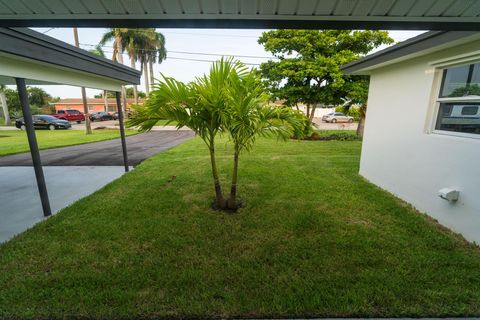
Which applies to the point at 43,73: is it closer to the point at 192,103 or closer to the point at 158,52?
the point at 192,103

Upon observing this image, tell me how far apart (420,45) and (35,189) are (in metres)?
7.60

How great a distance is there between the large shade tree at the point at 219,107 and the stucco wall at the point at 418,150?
221 centimetres

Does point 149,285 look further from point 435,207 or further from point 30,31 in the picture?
point 435,207

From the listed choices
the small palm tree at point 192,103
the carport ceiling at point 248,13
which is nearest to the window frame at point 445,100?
the carport ceiling at point 248,13

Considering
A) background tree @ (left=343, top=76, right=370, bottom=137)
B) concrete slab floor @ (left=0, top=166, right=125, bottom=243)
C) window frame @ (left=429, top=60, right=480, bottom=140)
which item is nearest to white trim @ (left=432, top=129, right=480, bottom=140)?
window frame @ (left=429, top=60, right=480, bottom=140)

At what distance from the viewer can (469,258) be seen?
103 inches

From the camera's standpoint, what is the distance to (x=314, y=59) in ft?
38.0

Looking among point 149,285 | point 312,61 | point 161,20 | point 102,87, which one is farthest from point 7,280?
point 312,61

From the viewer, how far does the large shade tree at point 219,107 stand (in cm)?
320

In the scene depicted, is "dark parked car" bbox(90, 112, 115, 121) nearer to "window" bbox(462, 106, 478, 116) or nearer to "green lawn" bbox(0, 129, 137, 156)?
"green lawn" bbox(0, 129, 137, 156)

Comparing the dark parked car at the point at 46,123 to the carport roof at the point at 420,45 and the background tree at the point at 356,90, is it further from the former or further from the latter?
the carport roof at the point at 420,45

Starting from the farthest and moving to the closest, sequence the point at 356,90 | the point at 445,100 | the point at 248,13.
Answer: the point at 356,90
the point at 445,100
the point at 248,13

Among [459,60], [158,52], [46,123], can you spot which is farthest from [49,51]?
[158,52]

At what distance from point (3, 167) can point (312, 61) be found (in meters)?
12.6
